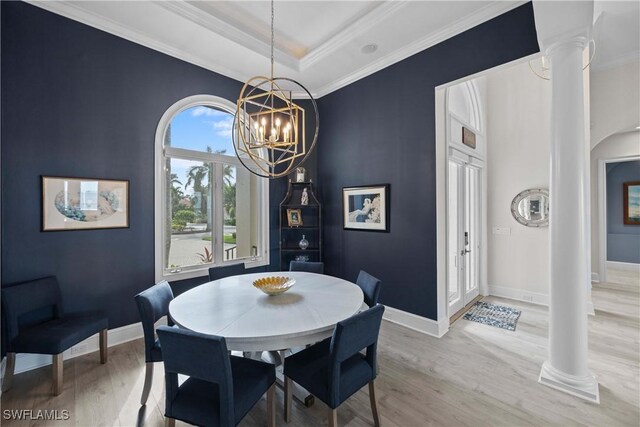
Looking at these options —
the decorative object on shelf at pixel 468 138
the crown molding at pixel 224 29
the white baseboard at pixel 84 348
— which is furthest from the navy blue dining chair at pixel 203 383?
the decorative object on shelf at pixel 468 138

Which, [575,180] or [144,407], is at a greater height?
[575,180]

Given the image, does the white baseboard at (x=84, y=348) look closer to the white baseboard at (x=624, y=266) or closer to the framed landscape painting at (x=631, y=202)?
the white baseboard at (x=624, y=266)

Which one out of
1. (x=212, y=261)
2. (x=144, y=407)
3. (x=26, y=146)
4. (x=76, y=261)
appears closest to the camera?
(x=144, y=407)

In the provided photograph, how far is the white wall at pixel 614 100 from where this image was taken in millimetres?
4168

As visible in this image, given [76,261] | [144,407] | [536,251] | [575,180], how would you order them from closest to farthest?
[144,407] → [575,180] → [76,261] → [536,251]

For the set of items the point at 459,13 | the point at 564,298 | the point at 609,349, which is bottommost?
the point at 609,349

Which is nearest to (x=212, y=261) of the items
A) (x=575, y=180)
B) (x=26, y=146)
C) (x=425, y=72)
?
(x=26, y=146)

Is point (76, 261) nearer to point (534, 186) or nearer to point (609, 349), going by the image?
point (609, 349)

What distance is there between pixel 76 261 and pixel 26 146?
3.77 ft

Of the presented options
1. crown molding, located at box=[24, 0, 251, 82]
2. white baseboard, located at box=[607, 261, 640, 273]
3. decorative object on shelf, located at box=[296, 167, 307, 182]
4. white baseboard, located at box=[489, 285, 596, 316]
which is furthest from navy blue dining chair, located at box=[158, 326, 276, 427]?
white baseboard, located at box=[607, 261, 640, 273]

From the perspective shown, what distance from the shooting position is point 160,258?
3256 millimetres

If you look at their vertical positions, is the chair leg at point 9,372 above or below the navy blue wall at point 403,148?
below

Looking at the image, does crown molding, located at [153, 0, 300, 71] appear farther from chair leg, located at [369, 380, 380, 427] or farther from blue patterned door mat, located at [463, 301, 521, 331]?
blue patterned door mat, located at [463, 301, 521, 331]

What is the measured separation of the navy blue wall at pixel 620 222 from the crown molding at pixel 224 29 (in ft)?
27.3
